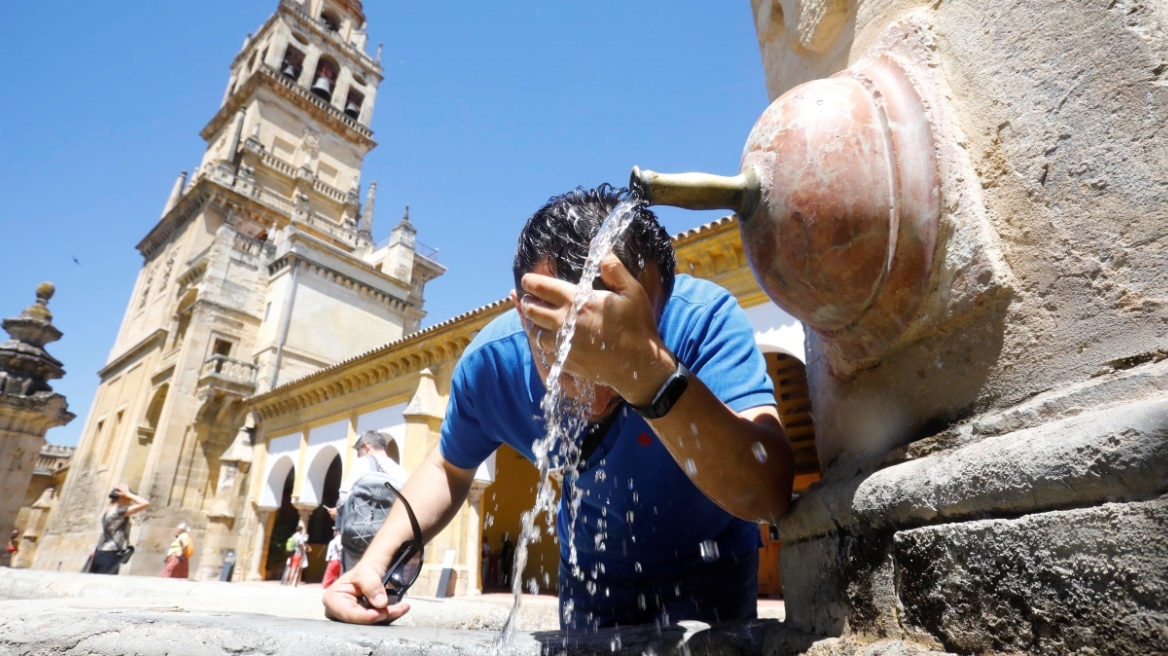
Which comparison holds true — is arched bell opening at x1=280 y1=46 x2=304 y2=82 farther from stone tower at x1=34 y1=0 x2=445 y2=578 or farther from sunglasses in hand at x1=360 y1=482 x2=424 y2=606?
sunglasses in hand at x1=360 y1=482 x2=424 y2=606

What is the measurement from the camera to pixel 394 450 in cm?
1255

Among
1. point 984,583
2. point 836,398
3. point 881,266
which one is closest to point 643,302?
point 881,266

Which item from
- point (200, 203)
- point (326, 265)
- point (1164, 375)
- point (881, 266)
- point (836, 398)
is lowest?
point (1164, 375)

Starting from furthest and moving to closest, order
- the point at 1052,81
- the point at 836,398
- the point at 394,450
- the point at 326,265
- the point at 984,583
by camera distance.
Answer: the point at 326,265 → the point at 394,450 → the point at 836,398 → the point at 1052,81 → the point at 984,583

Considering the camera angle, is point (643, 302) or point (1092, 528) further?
point (643, 302)

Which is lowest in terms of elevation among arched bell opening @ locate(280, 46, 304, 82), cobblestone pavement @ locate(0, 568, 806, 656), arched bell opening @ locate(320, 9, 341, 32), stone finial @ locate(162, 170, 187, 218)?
cobblestone pavement @ locate(0, 568, 806, 656)

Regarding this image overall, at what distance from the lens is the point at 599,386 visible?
1329 mm

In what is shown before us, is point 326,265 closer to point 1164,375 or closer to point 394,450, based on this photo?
point 394,450

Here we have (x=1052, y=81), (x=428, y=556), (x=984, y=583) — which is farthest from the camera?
(x=428, y=556)

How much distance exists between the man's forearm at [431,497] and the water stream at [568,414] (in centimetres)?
35

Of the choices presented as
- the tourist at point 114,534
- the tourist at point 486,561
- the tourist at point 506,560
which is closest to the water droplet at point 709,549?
the tourist at point 114,534

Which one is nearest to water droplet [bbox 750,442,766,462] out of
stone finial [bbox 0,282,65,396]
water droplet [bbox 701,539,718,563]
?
water droplet [bbox 701,539,718,563]

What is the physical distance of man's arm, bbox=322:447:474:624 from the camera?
151 cm

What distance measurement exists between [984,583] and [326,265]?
2060cm
